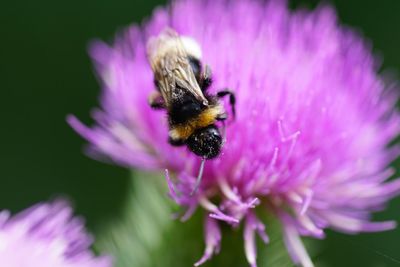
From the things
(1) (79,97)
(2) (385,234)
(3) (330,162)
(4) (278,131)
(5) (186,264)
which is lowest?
(2) (385,234)

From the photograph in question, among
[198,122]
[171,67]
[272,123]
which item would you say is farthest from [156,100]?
[272,123]

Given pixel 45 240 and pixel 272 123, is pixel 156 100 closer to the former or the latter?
pixel 272 123

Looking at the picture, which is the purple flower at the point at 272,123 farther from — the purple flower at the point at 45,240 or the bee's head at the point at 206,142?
the purple flower at the point at 45,240

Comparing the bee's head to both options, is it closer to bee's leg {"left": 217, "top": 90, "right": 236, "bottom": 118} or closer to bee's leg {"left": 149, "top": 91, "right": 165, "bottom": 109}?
bee's leg {"left": 217, "top": 90, "right": 236, "bottom": 118}

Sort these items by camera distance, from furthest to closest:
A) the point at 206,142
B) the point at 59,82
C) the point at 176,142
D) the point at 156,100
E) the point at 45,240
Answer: the point at 59,82, the point at 156,100, the point at 176,142, the point at 206,142, the point at 45,240

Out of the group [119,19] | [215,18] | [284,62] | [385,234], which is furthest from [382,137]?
[119,19]

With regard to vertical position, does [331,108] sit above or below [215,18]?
below

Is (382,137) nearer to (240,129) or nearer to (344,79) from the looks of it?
(344,79)
